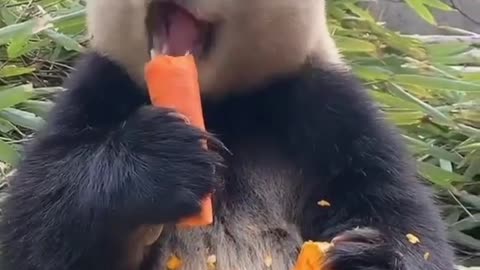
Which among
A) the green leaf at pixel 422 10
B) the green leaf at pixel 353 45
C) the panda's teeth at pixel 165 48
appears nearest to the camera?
the panda's teeth at pixel 165 48

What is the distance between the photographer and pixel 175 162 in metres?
1.68

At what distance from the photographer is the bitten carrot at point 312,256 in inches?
67.1

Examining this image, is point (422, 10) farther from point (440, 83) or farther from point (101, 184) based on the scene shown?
point (101, 184)

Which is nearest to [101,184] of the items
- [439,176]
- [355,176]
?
[355,176]

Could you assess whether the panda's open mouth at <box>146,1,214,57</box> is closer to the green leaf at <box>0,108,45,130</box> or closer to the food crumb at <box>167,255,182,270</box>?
the food crumb at <box>167,255,182,270</box>

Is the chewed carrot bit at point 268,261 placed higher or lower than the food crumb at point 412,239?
lower

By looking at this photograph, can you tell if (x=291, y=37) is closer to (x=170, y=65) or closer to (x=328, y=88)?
(x=328, y=88)

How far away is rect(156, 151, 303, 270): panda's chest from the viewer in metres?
1.83

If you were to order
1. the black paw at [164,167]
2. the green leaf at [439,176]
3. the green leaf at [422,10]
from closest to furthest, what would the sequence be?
the black paw at [164,167] → the green leaf at [439,176] → the green leaf at [422,10]

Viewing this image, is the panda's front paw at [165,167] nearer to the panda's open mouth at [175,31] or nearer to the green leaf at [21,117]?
the panda's open mouth at [175,31]

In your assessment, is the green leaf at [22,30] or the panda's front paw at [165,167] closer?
the panda's front paw at [165,167]

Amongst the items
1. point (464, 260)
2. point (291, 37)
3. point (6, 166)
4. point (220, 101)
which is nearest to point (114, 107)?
point (220, 101)

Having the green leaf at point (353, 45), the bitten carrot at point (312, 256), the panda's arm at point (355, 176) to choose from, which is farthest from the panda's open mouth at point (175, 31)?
the green leaf at point (353, 45)

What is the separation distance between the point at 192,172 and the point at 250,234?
23cm
